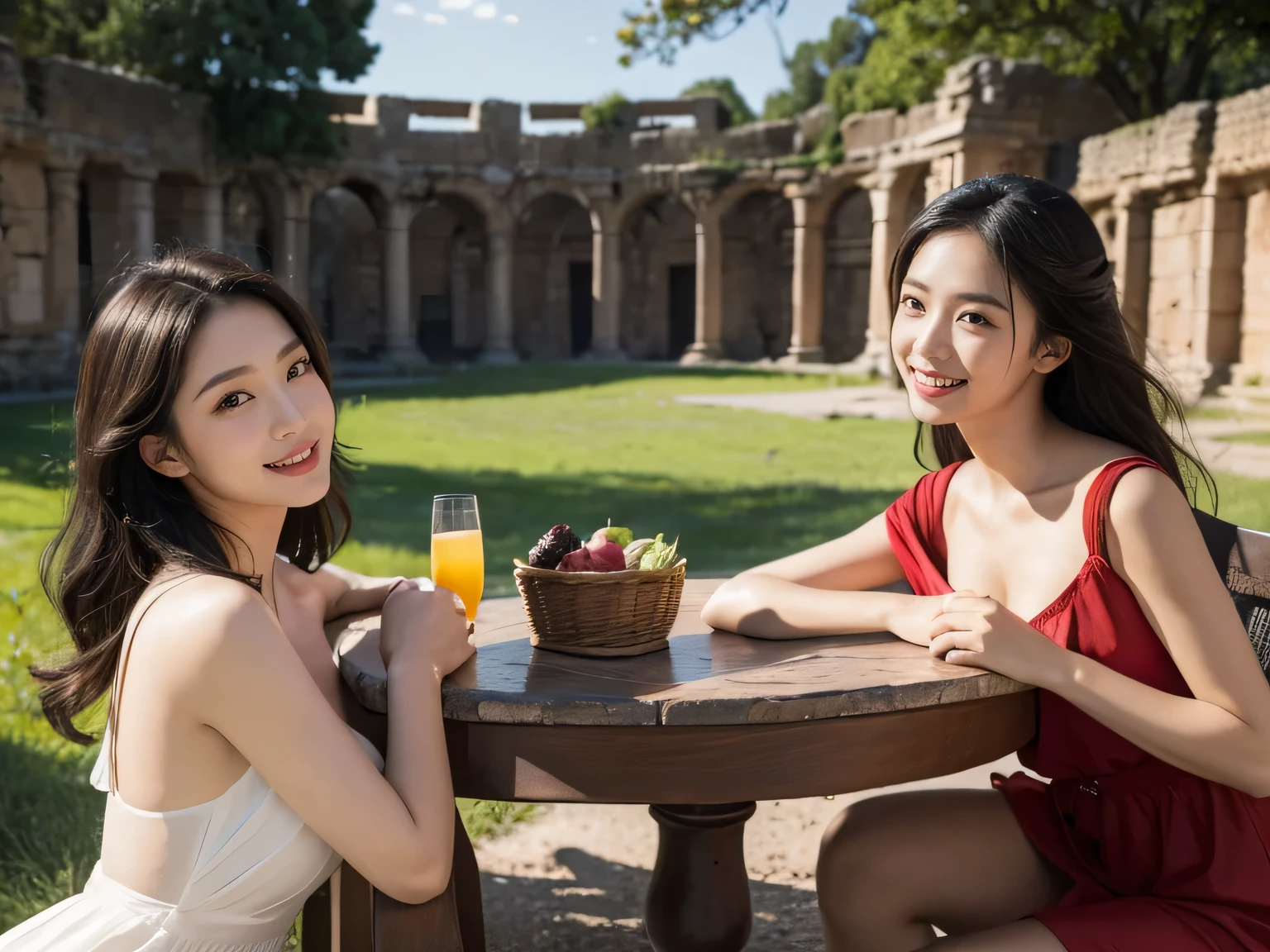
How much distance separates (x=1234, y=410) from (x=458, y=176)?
691 inches

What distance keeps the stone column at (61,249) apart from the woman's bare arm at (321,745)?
54.7 feet

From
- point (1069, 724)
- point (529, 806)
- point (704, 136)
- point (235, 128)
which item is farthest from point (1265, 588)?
point (704, 136)

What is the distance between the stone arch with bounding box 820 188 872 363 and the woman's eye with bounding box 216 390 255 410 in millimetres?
25007

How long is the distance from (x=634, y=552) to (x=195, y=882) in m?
0.76

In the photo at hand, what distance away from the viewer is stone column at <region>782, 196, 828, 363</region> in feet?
76.8

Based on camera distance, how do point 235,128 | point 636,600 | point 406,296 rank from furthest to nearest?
point 406,296
point 235,128
point 636,600

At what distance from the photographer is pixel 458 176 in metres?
25.5

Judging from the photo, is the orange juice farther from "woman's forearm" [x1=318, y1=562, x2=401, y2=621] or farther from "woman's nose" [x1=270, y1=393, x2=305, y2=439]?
"woman's nose" [x1=270, y1=393, x2=305, y2=439]

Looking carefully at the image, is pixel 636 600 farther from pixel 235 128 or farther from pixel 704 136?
pixel 704 136

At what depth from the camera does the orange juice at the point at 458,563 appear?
2.09 m

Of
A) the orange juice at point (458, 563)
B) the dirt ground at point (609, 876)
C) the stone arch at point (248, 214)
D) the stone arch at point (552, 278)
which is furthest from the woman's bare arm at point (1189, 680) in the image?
the stone arch at point (552, 278)

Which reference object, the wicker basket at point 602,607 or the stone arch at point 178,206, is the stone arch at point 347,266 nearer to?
the stone arch at point 178,206

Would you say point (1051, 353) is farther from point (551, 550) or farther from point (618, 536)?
point (551, 550)

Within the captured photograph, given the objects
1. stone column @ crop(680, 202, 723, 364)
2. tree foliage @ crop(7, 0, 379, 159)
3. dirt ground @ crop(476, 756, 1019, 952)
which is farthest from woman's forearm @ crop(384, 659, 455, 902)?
stone column @ crop(680, 202, 723, 364)
